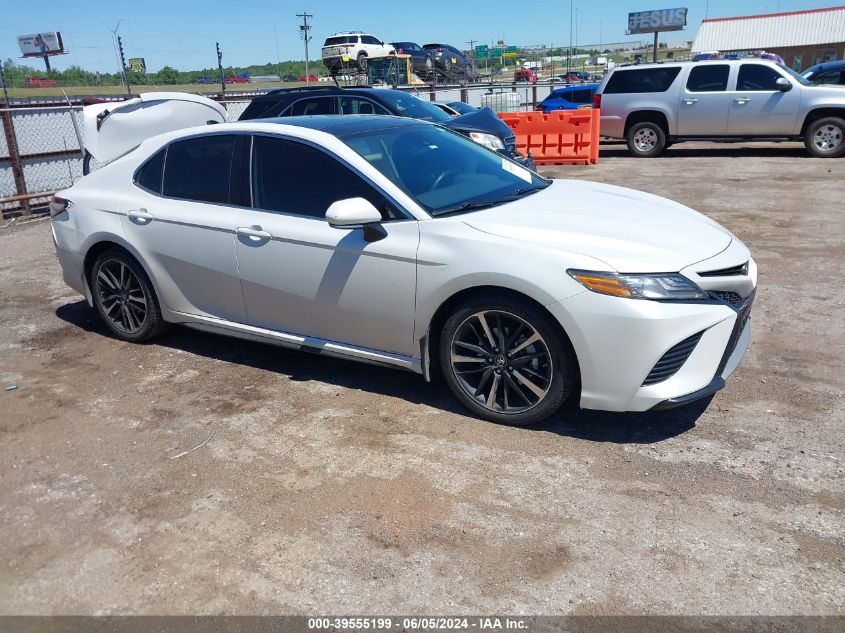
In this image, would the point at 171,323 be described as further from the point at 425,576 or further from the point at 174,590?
the point at 425,576

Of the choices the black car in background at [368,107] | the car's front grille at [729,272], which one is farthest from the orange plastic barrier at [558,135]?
the car's front grille at [729,272]

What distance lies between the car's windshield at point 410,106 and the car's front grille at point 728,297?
317 inches

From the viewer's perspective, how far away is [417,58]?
35.5 m

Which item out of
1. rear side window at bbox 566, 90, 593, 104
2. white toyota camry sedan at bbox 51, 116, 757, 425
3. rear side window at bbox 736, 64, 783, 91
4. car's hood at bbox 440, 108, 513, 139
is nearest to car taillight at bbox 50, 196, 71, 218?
white toyota camry sedan at bbox 51, 116, 757, 425

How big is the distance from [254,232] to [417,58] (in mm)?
33142

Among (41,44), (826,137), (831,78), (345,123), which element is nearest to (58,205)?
(345,123)

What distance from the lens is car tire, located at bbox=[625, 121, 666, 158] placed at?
15.8 metres

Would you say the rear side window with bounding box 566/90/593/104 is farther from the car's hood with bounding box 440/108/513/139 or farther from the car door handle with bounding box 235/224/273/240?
the car door handle with bounding box 235/224/273/240

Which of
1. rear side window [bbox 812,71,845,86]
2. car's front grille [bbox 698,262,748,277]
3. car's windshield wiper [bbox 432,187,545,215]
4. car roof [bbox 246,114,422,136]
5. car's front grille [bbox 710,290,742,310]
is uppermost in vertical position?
car roof [bbox 246,114,422,136]

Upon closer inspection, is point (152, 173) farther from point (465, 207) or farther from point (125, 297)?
point (465, 207)

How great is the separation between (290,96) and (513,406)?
30.4 feet

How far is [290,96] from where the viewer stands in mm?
11945

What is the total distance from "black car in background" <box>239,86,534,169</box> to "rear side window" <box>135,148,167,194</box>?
244 inches

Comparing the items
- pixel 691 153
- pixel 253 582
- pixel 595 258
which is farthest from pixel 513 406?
pixel 691 153
